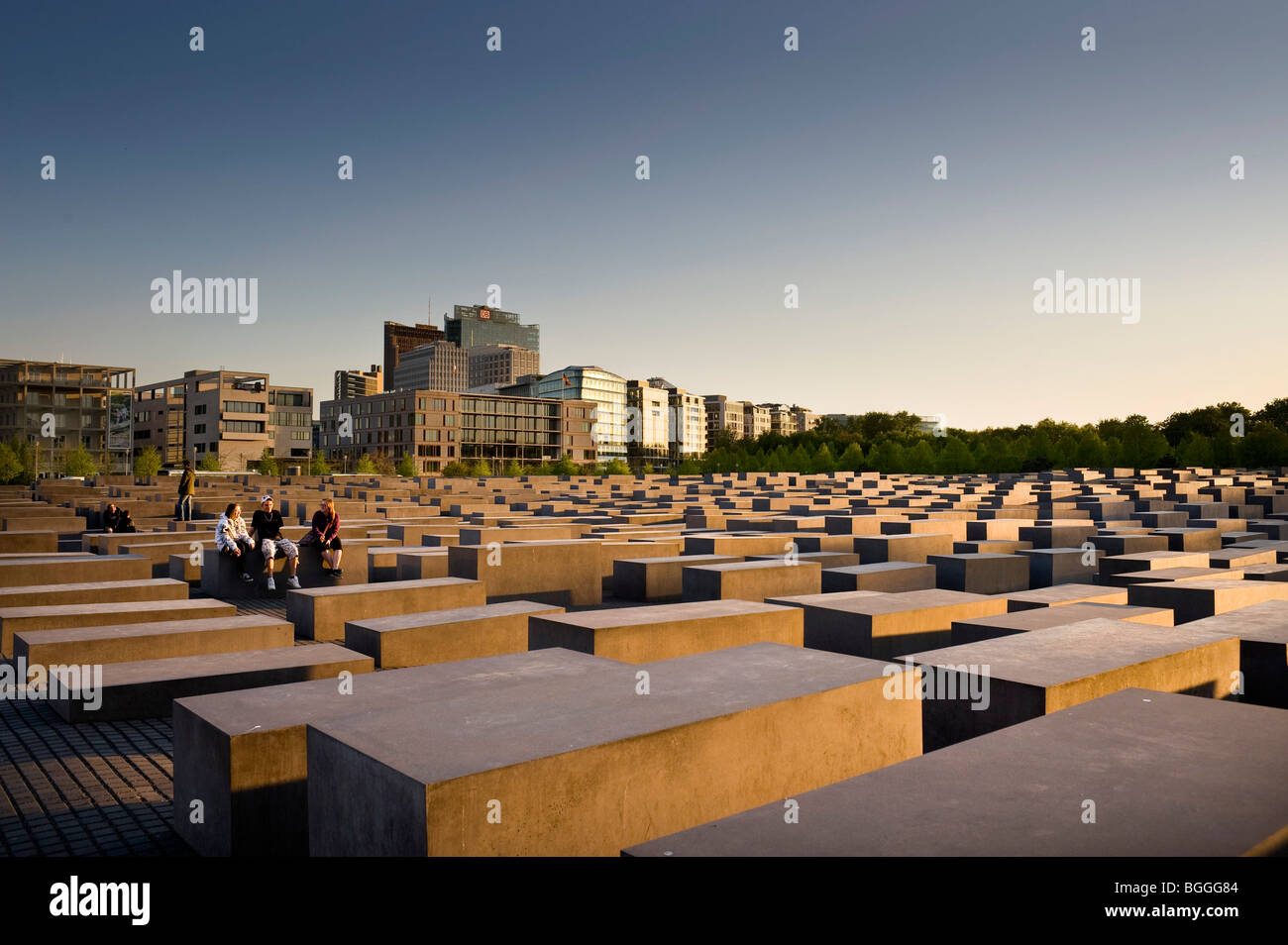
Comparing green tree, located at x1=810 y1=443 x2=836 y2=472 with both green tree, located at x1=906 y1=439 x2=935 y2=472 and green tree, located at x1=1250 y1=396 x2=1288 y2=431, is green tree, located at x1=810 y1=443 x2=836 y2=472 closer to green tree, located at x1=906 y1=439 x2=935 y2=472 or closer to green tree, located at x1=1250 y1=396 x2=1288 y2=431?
green tree, located at x1=906 y1=439 x2=935 y2=472

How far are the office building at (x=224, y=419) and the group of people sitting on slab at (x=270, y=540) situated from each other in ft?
282

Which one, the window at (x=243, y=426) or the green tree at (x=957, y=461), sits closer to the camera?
the green tree at (x=957, y=461)

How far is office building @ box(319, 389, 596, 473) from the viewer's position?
123062mm

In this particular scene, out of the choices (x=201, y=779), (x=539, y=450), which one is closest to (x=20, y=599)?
(x=201, y=779)

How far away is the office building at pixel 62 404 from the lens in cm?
9369

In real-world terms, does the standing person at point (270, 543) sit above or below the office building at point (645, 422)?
below

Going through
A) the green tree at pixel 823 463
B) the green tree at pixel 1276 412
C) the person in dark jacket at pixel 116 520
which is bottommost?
the person in dark jacket at pixel 116 520

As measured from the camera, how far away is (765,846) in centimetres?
304

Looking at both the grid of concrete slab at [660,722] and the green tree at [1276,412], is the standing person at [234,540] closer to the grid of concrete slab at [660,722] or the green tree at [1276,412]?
the grid of concrete slab at [660,722]

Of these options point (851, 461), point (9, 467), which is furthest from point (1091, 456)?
point (9, 467)

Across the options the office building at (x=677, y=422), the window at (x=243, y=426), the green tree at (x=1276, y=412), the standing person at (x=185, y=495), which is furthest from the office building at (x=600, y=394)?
the standing person at (x=185, y=495)

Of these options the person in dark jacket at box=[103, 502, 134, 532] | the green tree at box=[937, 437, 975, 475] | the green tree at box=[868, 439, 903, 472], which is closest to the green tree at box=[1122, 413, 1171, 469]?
the green tree at box=[937, 437, 975, 475]
